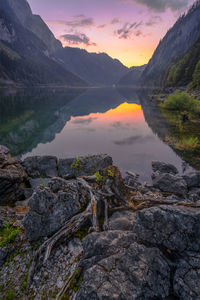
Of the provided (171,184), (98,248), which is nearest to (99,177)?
(98,248)

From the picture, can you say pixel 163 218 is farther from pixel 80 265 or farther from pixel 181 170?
pixel 181 170

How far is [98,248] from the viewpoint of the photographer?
520 cm

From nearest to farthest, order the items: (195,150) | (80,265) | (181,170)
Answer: (80,265)
(181,170)
(195,150)

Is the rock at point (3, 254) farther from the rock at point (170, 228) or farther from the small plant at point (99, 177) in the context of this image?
the small plant at point (99, 177)

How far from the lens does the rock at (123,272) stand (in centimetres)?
390

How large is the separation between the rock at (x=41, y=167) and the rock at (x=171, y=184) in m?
11.1

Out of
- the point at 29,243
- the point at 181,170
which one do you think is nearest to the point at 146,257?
the point at 29,243

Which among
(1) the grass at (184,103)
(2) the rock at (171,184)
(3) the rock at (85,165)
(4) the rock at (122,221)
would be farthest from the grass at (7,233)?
(1) the grass at (184,103)

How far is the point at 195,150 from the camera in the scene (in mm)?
23875

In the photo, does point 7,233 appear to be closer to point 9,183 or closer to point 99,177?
point 99,177

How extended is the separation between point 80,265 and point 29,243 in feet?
9.13

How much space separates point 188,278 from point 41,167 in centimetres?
1726

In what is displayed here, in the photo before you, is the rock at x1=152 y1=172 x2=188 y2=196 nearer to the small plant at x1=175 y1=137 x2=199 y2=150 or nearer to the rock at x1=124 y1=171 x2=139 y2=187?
the rock at x1=124 y1=171 x2=139 y2=187

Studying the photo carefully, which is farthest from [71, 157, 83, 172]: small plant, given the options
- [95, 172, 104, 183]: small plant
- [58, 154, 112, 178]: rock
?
[95, 172, 104, 183]: small plant
